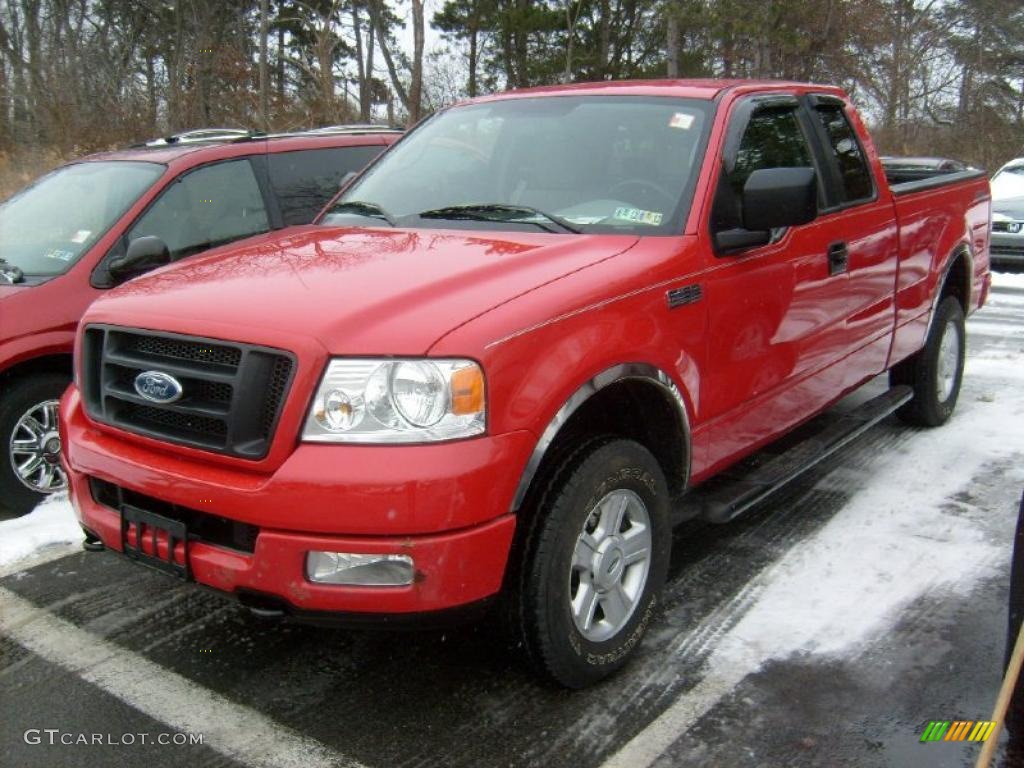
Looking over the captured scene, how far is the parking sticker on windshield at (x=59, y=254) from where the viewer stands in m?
5.00

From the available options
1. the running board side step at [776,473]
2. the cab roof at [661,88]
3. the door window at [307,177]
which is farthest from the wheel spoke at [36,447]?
the running board side step at [776,473]

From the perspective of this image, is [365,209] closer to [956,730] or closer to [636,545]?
[636,545]

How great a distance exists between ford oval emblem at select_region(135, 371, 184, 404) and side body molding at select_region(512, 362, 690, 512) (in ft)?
3.44

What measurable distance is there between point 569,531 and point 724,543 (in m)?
1.68

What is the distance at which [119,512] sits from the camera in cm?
309

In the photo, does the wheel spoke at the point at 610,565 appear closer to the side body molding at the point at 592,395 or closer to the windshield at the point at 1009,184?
the side body molding at the point at 592,395

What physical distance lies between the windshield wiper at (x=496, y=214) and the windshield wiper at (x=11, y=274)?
89.1 inches

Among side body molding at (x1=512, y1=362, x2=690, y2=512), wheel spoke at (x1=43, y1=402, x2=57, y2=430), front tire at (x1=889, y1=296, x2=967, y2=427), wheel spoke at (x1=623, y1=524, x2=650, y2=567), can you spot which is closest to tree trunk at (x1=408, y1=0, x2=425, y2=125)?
front tire at (x1=889, y1=296, x2=967, y2=427)

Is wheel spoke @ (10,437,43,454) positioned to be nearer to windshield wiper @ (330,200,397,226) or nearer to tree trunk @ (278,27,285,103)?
windshield wiper @ (330,200,397,226)

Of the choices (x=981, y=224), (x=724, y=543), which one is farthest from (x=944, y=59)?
(x=724, y=543)

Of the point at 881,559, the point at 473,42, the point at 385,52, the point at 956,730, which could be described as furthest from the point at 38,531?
the point at 473,42

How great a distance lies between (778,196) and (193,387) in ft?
6.79

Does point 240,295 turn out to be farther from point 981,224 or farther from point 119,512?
point 981,224

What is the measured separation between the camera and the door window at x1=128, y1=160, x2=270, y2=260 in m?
5.26
